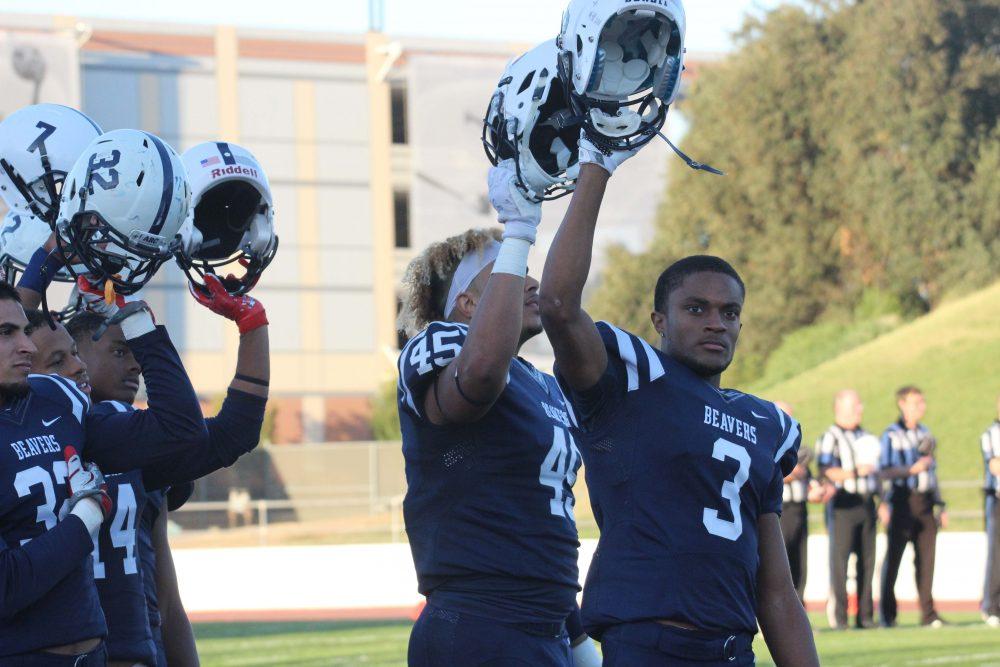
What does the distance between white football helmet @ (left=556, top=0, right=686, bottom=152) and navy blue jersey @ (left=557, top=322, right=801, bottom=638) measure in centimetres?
58

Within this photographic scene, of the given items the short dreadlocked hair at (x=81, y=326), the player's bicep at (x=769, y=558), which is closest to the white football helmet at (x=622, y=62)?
the player's bicep at (x=769, y=558)

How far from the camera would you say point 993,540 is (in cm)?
1124

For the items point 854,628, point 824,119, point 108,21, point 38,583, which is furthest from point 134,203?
point 108,21

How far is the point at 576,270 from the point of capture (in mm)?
3098

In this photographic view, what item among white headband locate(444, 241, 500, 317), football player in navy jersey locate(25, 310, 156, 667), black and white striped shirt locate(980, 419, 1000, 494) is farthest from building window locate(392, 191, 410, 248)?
white headband locate(444, 241, 500, 317)

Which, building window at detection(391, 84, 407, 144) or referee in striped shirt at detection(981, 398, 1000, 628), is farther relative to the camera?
building window at detection(391, 84, 407, 144)

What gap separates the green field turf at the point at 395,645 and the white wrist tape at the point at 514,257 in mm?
6360

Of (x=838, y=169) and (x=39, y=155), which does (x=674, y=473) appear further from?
(x=838, y=169)

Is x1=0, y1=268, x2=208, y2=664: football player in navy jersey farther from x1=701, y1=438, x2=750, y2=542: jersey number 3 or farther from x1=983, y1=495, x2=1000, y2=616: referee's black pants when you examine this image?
x1=983, y1=495, x2=1000, y2=616: referee's black pants

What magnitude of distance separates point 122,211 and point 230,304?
409mm

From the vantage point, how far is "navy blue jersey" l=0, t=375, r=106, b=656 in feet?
10.4

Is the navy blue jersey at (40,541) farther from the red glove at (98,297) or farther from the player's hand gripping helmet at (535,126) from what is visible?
the player's hand gripping helmet at (535,126)

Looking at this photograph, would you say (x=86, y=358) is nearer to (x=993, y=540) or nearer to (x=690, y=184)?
(x=993, y=540)

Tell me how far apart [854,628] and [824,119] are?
26.7m
